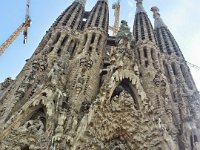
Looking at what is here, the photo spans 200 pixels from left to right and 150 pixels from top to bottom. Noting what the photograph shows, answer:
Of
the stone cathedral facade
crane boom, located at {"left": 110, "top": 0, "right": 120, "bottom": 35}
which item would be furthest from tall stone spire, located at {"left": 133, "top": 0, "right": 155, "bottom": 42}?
crane boom, located at {"left": 110, "top": 0, "right": 120, "bottom": 35}

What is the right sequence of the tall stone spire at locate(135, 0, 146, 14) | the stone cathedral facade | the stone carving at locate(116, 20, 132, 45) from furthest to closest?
the tall stone spire at locate(135, 0, 146, 14) → the stone carving at locate(116, 20, 132, 45) → the stone cathedral facade

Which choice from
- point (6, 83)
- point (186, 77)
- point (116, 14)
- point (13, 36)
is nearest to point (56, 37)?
point (6, 83)

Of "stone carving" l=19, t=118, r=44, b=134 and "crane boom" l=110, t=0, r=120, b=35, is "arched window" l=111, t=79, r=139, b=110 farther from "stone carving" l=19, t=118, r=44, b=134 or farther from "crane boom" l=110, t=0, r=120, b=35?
"crane boom" l=110, t=0, r=120, b=35

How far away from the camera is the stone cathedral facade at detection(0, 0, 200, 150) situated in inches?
598

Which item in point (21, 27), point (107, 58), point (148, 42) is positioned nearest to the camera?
point (107, 58)

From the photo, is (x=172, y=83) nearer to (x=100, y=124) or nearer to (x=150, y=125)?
(x=150, y=125)

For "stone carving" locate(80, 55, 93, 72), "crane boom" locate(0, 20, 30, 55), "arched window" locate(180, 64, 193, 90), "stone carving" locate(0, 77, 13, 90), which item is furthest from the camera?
"crane boom" locate(0, 20, 30, 55)

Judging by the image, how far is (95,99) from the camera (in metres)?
17.5

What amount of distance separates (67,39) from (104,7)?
8.67 m

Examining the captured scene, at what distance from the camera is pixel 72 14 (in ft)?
94.9

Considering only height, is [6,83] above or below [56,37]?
below

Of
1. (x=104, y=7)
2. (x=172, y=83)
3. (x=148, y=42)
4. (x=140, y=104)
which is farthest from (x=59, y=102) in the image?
(x=104, y=7)

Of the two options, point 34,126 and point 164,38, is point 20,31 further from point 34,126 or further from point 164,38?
point 34,126

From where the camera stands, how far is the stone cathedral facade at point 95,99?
598 inches
